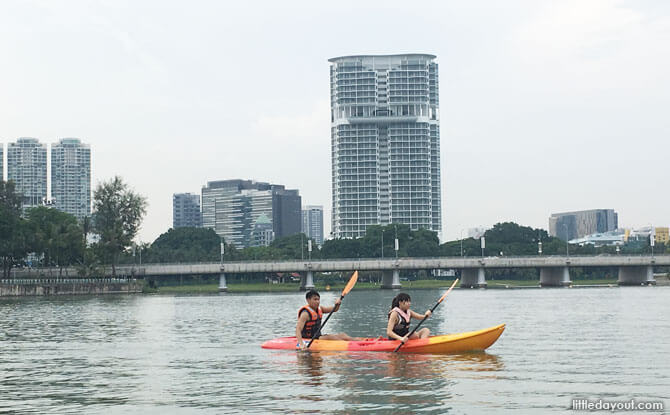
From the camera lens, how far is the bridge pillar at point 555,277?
527 ft

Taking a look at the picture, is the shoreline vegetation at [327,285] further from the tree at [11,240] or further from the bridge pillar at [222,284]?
the tree at [11,240]

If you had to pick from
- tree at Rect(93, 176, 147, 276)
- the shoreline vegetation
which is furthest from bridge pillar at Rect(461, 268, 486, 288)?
tree at Rect(93, 176, 147, 276)

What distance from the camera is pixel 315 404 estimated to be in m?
21.0

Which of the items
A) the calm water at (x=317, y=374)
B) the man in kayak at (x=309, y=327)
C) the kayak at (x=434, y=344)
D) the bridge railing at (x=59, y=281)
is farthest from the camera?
the bridge railing at (x=59, y=281)

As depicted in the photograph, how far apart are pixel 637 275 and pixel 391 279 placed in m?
44.6

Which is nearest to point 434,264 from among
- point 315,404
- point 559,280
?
point 559,280

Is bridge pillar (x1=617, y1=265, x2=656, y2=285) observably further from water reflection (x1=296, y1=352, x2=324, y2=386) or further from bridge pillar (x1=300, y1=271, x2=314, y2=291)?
water reflection (x1=296, y1=352, x2=324, y2=386)

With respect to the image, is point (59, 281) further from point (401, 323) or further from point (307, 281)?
point (401, 323)

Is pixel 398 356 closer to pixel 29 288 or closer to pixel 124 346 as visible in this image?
pixel 124 346

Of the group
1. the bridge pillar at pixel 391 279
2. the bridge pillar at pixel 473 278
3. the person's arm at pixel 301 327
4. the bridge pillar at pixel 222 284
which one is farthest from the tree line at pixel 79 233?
the person's arm at pixel 301 327

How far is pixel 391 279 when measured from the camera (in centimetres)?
16650

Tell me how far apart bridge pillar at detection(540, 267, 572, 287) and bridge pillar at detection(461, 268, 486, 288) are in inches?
436

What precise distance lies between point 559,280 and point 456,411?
148 meters

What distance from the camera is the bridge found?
→ 157 metres
